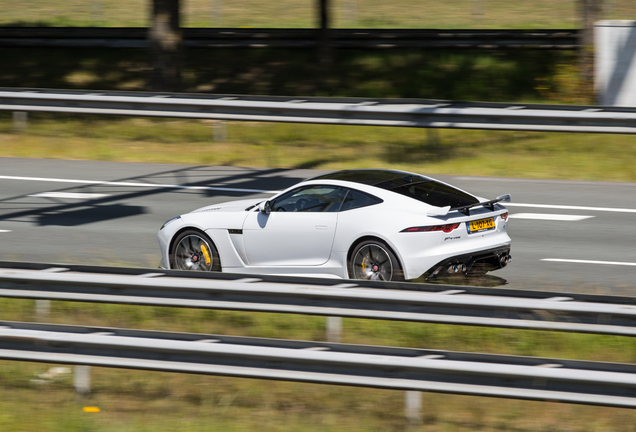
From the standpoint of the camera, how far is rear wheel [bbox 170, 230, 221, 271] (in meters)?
9.45

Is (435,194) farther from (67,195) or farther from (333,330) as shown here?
(67,195)

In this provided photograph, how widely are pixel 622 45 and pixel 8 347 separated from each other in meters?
13.0

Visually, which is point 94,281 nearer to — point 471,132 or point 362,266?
point 362,266

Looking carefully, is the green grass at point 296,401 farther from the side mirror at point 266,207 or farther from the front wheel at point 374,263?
the side mirror at point 266,207

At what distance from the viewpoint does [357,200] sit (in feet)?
28.4

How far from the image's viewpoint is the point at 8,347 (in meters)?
6.25

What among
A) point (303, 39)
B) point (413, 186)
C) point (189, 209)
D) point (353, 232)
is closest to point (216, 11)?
point (303, 39)

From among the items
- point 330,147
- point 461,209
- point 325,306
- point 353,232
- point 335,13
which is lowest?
point 325,306

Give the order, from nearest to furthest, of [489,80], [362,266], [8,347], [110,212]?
1. [8,347]
2. [362,266]
3. [110,212]
4. [489,80]

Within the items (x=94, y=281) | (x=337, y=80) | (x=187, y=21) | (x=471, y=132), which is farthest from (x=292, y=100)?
(x=187, y=21)

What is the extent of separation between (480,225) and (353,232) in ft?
4.14

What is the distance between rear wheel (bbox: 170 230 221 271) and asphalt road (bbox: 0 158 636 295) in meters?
0.49

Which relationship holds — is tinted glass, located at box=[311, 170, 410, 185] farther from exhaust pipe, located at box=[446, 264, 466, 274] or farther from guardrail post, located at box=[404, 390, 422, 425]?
guardrail post, located at box=[404, 390, 422, 425]

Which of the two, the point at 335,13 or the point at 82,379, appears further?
the point at 335,13
